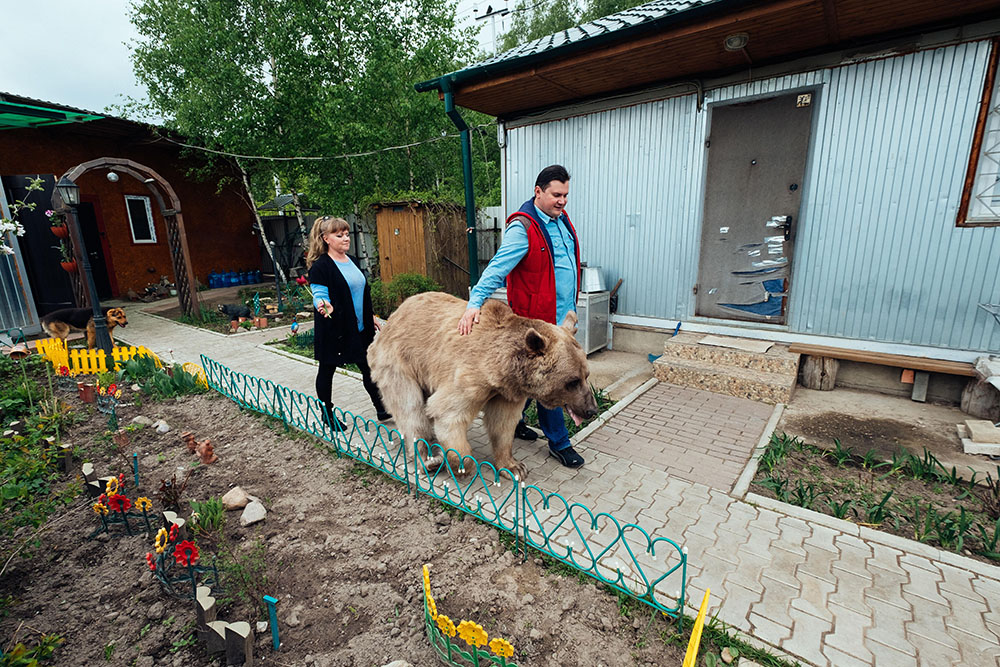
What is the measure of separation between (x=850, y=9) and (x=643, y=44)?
1.88 m

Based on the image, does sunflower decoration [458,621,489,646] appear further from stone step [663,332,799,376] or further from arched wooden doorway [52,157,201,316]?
arched wooden doorway [52,157,201,316]

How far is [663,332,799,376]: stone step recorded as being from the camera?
17.3 feet

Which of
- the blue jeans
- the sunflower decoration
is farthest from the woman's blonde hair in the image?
the sunflower decoration

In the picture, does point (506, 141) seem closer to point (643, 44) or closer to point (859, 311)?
point (643, 44)

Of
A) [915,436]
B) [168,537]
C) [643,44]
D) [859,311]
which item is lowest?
[915,436]

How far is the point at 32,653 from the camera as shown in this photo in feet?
6.67

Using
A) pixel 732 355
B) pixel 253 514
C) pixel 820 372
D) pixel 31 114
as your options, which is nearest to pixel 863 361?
pixel 820 372

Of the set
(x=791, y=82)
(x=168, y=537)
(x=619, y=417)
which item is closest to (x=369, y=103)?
(x=791, y=82)

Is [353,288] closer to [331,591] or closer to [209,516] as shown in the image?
[209,516]

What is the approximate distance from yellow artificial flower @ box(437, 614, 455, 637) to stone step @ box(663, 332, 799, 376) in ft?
15.8

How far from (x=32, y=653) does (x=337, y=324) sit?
110 inches

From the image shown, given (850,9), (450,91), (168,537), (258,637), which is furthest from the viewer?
(450,91)

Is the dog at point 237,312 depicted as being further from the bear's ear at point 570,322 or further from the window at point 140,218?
the bear's ear at point 570,322

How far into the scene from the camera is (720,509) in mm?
3195
